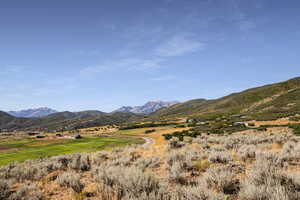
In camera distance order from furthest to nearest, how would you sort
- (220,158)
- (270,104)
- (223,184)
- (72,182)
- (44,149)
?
(270,104)
(44,149)
(220,158)
(72,182)
(223,184)

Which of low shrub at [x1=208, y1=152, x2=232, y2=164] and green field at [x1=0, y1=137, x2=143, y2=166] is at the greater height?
low shrub at [x1=208, y1=152, x2=232, y2=164]

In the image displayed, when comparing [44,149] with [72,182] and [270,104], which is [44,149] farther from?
[270,104]

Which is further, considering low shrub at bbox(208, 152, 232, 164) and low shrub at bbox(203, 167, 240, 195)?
low shrub at bbox(208, 152, 232, 164)

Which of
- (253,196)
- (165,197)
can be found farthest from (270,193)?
(165,197)

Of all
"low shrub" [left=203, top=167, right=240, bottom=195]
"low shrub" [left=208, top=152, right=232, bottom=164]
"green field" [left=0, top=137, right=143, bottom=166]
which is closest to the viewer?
"low shrub" [left=203, top=167, right=240, bottom=195]

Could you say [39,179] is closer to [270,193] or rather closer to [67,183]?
[67,183]

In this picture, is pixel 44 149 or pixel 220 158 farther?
pixel 44 149

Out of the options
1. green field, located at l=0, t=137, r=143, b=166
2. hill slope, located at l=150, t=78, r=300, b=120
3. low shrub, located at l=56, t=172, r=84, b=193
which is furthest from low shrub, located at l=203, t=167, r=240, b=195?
hill slope, located at l=150, t=78, r=300, b=120

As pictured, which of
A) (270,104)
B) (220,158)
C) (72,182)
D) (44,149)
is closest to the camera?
(72,182)

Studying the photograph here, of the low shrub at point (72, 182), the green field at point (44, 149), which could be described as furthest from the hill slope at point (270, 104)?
the low shrub at point (72, 182)

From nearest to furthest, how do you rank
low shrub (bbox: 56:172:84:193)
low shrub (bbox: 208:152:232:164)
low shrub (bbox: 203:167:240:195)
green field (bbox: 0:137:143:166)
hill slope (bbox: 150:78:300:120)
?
low shrub (bbox: 203:167:240:195), low shrub (bbox: 56:172:84:193), low shrub (bbox: 208:152:232:164), green field (bbox: 0:137:143:166), hill slope (bbox: 150:78:300:120)

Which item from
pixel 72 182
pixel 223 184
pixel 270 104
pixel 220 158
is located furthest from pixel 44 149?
pixel 270 104

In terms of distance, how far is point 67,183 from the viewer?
8.03 m

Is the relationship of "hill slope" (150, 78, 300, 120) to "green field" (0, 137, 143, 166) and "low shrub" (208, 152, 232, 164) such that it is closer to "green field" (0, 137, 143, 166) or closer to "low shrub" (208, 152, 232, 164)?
"green field" (0, 137, 143, 166)
